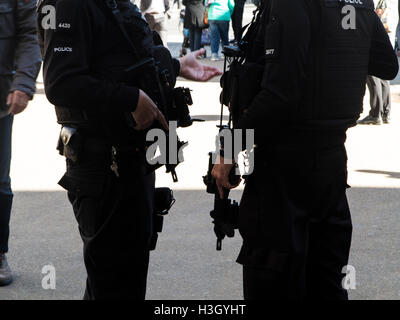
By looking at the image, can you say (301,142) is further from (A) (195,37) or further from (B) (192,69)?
(A) (195,37)

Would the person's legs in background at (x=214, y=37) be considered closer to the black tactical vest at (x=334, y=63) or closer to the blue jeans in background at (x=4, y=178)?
the blue jeans in background at (x=4, y=178)

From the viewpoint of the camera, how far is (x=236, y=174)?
340 cm

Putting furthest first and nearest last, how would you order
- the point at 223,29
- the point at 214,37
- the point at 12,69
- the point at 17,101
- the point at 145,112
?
1. the point at 214,37
2. the point at 223,29
3. the point at 12,69
4. the point at 17,101
5. the point at 145,112

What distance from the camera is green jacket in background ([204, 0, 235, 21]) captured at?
1650 cm

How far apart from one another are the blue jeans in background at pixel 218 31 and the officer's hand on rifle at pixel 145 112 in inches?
531

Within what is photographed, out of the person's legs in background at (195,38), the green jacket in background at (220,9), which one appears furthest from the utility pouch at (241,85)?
the person's legs in background at (195,38)

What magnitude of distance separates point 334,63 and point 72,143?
1.13 meters

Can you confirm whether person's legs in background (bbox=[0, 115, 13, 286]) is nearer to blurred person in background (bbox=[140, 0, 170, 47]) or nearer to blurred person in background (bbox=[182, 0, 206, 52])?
blurred person in background (bbox=[140, 0, 170, 47])

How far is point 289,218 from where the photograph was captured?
3.22m

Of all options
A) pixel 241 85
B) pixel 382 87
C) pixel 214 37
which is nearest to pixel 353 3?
pixel 241 85

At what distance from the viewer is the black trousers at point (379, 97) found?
31.6 ft

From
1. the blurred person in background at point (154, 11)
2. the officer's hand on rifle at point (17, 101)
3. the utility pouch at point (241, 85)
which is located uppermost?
the utility pouch at point (241, 85)

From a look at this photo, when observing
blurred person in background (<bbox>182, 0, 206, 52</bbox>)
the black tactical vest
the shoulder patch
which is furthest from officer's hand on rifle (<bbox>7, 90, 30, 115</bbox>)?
blurred person in background (<bbox>182, 0, 206, 52</bbox>)
